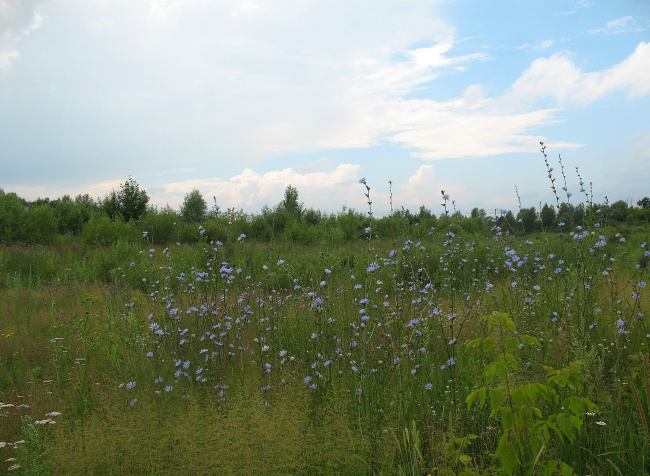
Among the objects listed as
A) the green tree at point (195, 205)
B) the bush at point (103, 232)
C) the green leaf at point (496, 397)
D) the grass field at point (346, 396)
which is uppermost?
the green tree at point (195, 205)

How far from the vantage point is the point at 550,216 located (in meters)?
17.7

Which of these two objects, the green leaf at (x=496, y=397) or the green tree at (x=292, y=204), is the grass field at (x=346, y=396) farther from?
the green tree at (x=292, y=204)

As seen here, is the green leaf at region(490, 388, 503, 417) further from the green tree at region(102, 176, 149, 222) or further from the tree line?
the green tree at region(102, 176, 149, 222)

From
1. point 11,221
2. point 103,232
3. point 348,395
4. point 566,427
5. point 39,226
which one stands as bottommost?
point 348,395

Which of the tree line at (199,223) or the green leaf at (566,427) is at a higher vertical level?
the tree line at (199,223)

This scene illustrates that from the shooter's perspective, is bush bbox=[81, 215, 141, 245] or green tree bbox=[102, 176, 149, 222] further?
green tree bbox=[102, 176, 149, 222]

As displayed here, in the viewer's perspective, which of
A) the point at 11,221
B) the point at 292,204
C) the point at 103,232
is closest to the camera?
the point at 11,221

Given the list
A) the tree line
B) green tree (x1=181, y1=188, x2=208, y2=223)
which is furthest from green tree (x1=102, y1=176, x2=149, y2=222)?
green tree (x1=181, y1=188, x2=208, y2=223)

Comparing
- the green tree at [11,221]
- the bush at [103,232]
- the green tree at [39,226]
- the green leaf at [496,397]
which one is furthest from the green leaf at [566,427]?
the green tree at [11,221]

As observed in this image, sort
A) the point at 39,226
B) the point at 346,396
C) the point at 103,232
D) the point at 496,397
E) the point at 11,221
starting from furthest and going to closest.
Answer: the point at 103,232 < the point at 39,226 < the point at 11,221 < the point at 346,396 < the point at 496,397

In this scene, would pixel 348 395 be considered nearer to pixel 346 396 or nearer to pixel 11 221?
pixel 346 396

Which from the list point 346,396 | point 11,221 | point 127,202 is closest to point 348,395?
point 346,396

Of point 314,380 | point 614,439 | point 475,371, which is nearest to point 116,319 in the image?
point 314,380

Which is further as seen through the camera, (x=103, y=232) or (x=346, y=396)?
(x=103, y=232)
